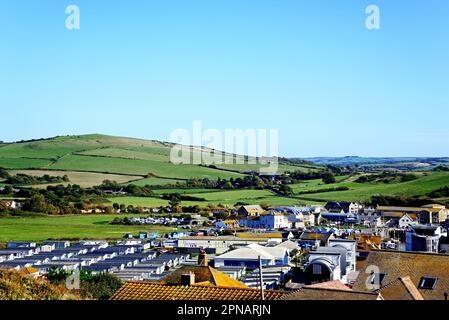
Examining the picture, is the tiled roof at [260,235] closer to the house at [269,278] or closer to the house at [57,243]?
the house at [57,243]

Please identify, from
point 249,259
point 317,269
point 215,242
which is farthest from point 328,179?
point 317,269

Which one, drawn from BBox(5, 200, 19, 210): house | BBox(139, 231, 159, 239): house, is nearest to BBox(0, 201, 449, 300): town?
BBox(139, 231, 159, 239): house

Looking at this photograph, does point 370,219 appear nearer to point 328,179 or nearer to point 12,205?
point 328,179

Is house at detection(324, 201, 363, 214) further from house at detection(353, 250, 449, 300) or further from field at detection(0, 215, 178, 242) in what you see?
house at detection(353, 250, 449, 300)

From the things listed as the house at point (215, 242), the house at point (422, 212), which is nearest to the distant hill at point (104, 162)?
the house at point (422, 212)
